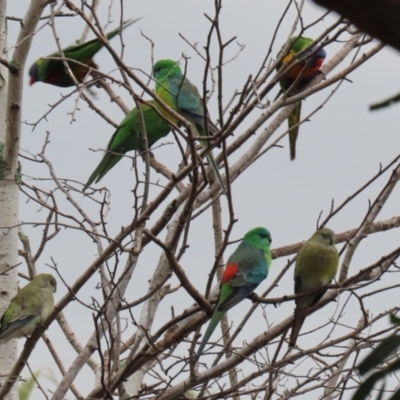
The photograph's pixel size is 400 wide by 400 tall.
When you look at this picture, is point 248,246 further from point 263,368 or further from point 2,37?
point 2,37

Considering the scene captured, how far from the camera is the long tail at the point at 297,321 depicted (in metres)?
3.26

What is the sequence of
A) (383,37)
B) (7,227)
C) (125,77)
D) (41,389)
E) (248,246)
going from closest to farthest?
1. (383,37)
2. (125,77)
3. (41,389)
4. (7,227)
5. (248,246)

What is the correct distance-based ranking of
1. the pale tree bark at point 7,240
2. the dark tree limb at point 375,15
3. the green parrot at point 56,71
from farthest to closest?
1. the green parrot at point 56,71
2. the pale tree bark at point 7,240
3. the dark tree limb at point 375,15

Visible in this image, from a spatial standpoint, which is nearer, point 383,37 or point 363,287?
point 383,37

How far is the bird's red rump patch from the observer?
3.76 m

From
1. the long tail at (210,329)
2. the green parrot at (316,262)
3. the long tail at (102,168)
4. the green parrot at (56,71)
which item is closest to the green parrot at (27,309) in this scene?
the long tail at (102,168)

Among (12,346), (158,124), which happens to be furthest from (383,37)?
(158,124)

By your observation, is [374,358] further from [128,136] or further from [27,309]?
[128,136]

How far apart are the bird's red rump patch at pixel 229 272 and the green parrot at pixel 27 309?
1031mm

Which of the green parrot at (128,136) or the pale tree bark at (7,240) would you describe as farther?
the green parrot at (128,136)

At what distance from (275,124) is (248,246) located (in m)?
0.80

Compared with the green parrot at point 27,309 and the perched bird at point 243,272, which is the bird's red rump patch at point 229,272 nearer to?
the perched bird at point 243,272

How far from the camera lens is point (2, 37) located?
155 inches

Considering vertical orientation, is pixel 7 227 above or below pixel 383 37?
above
